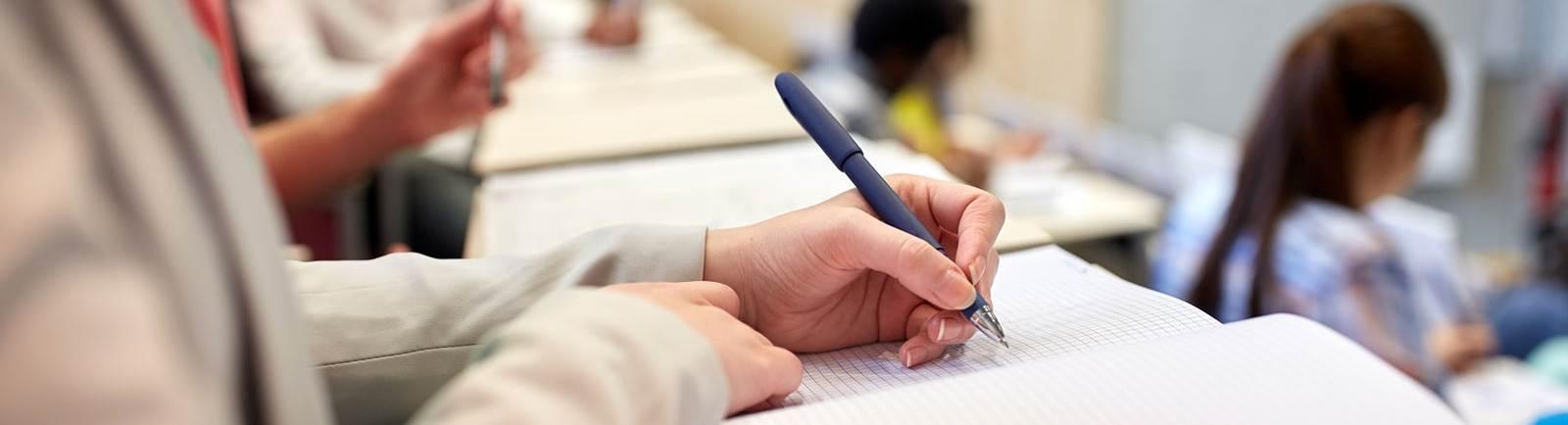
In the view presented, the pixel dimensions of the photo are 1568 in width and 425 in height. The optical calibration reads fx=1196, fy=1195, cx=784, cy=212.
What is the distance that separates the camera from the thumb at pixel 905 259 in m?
0.48

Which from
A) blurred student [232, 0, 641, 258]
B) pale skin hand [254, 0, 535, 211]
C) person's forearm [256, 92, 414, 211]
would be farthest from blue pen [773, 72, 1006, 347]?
person's forearm [256, 92, 414, 211]

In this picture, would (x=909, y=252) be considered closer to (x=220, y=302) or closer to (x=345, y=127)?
(x=220, y=302)

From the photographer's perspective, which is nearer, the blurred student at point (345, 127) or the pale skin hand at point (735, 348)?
the pale skin hand at point (735, 348)

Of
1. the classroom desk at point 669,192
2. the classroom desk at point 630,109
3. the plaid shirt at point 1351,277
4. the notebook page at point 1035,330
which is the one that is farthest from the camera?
the plaid shirt at point 1351,277

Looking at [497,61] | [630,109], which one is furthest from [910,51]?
[497,61]

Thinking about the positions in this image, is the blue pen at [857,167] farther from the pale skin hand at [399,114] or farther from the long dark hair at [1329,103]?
the long dark hair at [1329,103]

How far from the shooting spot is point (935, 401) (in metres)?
0.41

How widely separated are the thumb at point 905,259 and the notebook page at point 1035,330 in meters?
0.03

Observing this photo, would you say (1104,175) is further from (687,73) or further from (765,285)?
(765,285)

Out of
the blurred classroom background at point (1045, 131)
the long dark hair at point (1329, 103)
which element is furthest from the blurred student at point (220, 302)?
the long dark hair at point (1329, 103)

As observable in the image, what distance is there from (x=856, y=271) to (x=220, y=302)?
299mm

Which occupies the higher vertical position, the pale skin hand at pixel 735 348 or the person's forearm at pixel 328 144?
the pale skin hand at pixel 735 348

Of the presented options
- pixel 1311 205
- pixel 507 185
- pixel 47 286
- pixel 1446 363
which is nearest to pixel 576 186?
pixel 507 185

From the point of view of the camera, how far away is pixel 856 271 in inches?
20.1
